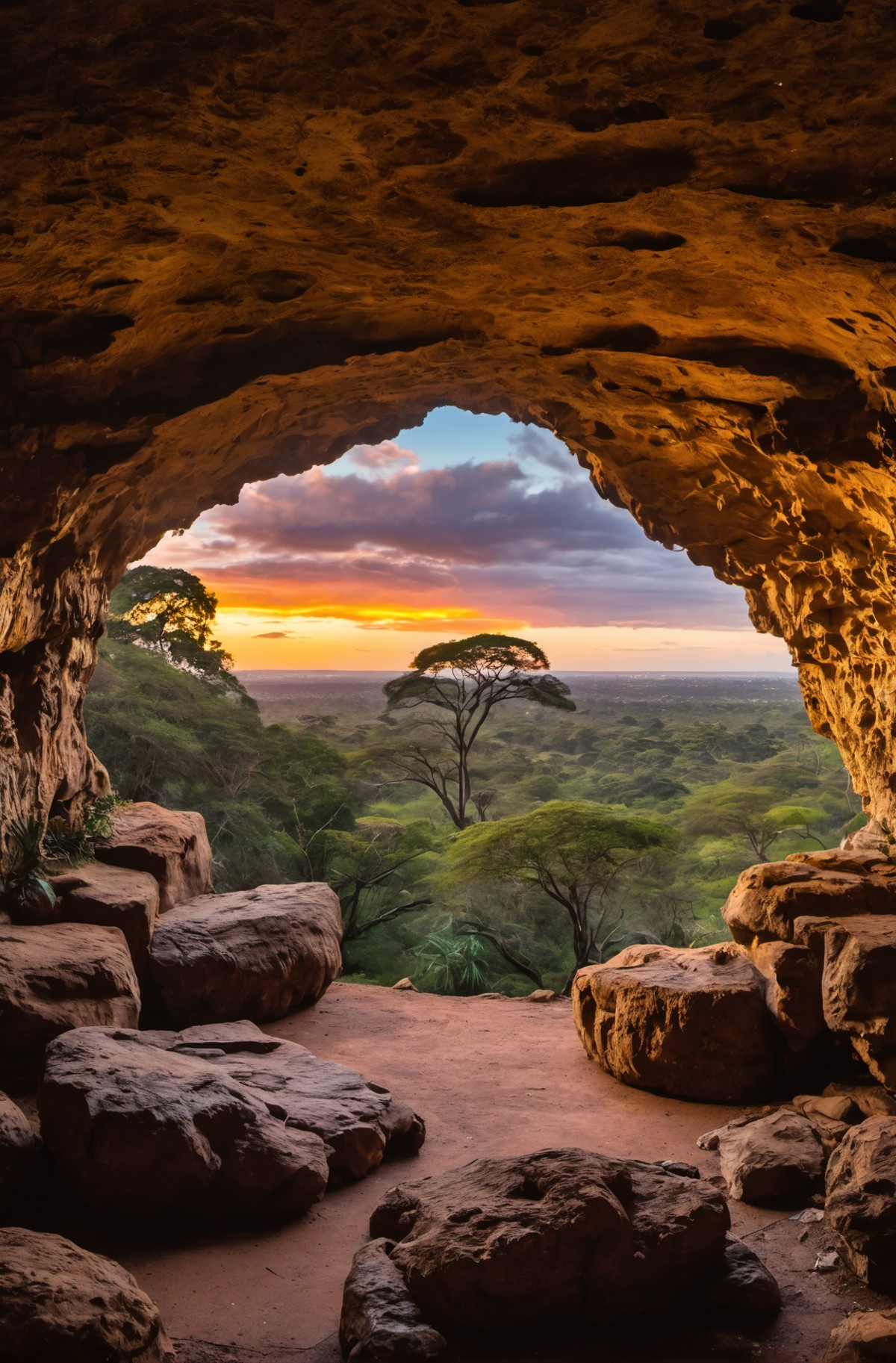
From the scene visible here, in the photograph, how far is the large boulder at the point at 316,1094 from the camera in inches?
249

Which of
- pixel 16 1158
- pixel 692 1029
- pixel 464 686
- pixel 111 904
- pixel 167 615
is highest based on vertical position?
pixel 167 615


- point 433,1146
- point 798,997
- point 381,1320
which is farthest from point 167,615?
point 381,1320

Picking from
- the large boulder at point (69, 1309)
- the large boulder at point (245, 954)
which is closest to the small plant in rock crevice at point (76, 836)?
the large boulder at point (245, 954)

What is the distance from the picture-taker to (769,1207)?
578 centimetres

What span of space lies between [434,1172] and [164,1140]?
85.6 inches

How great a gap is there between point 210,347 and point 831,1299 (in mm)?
8180

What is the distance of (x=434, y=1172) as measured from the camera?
6.50 m

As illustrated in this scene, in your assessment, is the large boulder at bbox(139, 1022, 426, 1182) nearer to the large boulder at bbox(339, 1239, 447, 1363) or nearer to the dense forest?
the large boulder at bbox(339, 1239, 447, 1363)

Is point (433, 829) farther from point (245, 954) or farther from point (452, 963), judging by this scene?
point (245, 954)

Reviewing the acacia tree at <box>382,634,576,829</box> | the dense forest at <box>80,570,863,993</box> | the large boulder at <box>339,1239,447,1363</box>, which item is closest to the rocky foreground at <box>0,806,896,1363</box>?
the large boulder at <box>339,1239,447,1363</box>

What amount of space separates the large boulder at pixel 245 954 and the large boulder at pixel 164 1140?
8.15 feet

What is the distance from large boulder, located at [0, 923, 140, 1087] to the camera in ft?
20.6

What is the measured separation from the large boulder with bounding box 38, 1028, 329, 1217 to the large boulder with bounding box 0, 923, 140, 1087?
0.51 meters

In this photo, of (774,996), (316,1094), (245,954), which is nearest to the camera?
(316,1094)
